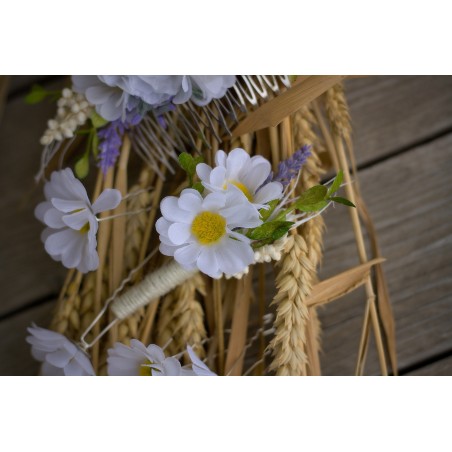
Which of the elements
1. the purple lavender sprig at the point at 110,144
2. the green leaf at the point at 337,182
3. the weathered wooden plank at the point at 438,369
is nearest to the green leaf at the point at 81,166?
the purple lavender sprig at the point at 110,144

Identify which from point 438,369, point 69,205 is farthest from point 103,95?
point 438,369

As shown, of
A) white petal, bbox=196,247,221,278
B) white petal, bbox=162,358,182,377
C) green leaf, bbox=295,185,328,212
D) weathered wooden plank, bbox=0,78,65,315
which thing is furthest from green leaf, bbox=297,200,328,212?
weathered wooden plank, bbox=0,78,65,315

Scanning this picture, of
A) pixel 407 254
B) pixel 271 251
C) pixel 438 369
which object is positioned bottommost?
pixel 438 369

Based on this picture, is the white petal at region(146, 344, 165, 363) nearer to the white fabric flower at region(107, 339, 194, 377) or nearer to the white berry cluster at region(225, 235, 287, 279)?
the white fabric flower at region(107, 339, 194, 377)

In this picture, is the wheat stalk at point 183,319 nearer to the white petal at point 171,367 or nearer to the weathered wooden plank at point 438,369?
the white petal at point 171,367

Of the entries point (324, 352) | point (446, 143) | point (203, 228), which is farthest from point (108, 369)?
point (446, 143)

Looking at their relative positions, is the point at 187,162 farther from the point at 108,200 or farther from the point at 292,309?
the point at 292,309
